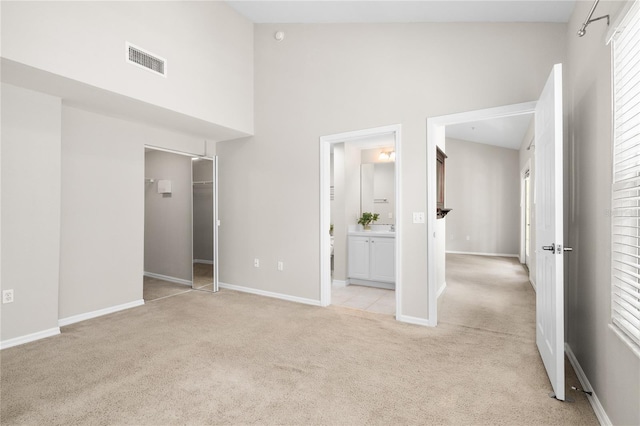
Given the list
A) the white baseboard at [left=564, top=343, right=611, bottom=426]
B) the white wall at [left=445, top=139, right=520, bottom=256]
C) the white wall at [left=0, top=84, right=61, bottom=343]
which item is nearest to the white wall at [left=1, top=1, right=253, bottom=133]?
the white wall at [left=0, top=84, right=61, bottom=343]

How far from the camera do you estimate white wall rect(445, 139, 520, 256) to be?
876 centimetres

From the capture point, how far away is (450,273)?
6.31 m

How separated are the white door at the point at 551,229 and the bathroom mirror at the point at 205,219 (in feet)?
13.2

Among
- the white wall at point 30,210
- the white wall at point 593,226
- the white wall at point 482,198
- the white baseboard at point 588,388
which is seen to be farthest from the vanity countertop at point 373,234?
the white wall at point 482,198

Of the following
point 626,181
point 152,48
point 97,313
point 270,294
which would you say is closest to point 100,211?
point 97,313

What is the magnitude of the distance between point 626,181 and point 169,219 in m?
5.42

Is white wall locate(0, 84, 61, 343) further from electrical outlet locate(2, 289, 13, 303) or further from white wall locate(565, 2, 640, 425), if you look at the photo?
white wall locate(565, 2, 640, 425)

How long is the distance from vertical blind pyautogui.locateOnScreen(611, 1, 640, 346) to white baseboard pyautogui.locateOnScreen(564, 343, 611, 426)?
55 centimetres

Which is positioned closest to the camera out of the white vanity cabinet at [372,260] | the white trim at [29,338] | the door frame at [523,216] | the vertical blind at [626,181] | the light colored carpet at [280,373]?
the vertical blind at [626,181]

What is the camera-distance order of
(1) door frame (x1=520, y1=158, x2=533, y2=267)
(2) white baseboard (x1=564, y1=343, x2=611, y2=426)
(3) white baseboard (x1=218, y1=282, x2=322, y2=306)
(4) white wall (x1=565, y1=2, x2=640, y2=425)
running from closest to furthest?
(4) white wall (x1=565, y1=2, x2=640, y2=425), (2) white baseboard (x1=564, y1=343, x2=611, y2=426), (3) white baseboard (x1=218, y1=282, x2=322, y2=306), (1) door frame (x1=520, y1=158, x2=533, y2=267)

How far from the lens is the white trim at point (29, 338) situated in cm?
279

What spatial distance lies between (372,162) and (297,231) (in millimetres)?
2346

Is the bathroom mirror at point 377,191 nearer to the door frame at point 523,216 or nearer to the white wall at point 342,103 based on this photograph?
the white wall at point 342,103

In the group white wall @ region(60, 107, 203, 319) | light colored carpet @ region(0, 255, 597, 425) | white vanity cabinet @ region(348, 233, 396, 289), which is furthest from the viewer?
white vanity cabinet @ region(348, 233, 396, 289)
